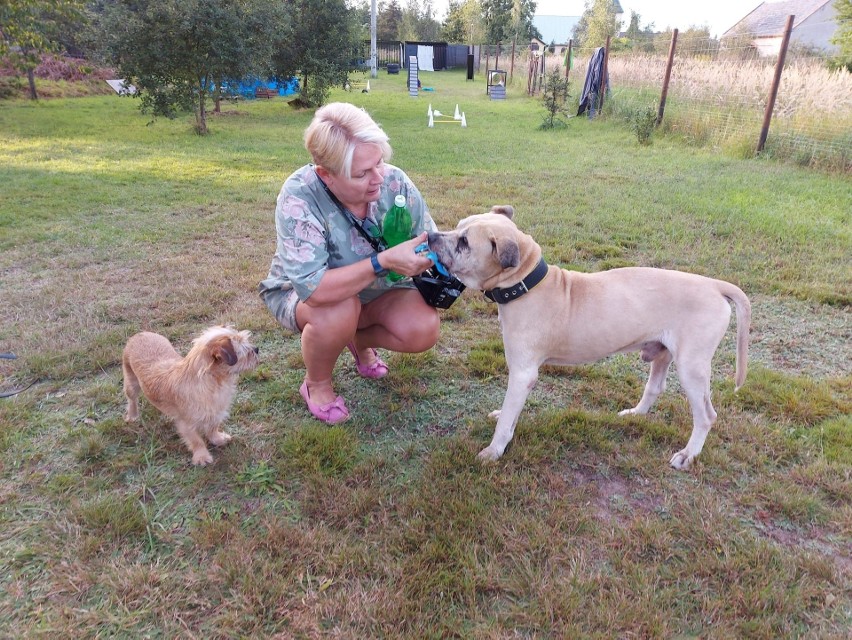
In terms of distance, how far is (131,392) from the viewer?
3.42 metres

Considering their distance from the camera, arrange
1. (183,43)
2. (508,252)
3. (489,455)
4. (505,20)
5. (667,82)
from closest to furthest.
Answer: (508,252) → (489,455) → (667,82) → (183,43) → (505,20)


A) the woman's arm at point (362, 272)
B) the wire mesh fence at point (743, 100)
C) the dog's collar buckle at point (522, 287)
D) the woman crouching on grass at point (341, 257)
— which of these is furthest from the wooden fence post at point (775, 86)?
the woman's arm at point (362, 272)

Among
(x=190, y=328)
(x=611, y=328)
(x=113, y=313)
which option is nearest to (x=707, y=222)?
(x=611, y=328)

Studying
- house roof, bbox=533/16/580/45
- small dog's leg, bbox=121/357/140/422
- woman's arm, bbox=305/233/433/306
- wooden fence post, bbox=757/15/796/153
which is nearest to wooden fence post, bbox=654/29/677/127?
wooden fence post, bbox=757/15/796/153

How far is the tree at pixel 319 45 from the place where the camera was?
2011 centimetres

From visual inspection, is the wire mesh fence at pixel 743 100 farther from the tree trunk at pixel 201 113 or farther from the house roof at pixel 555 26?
the house roof at pixel 555 26

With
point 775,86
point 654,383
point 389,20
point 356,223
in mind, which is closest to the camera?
point 356,223

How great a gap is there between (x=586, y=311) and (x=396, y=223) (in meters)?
1.33

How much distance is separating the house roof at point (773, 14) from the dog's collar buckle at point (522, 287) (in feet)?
164

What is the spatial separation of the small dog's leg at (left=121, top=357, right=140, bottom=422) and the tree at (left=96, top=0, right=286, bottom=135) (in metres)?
14.1

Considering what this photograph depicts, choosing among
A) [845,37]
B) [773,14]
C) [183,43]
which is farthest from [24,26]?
[773,14]

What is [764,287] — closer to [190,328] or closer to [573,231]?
[573,231]

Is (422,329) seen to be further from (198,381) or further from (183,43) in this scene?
(183,43)

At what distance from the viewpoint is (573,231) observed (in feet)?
22.7
